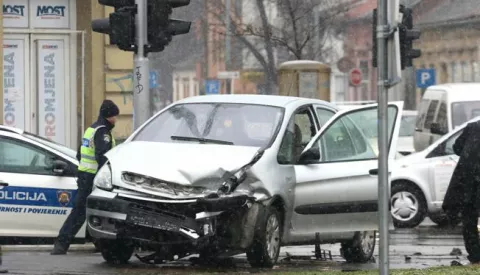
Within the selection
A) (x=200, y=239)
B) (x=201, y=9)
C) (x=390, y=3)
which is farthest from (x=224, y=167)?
(x=201, y=9)

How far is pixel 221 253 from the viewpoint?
11789mm

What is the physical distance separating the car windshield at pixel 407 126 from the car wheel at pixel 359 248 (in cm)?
1934

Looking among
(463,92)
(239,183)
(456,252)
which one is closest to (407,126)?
(463,92)

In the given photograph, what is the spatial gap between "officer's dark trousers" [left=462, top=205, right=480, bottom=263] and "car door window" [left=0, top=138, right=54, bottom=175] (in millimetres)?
4461

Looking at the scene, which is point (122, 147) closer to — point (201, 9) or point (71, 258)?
point (71, 258)

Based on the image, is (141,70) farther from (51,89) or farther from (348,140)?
(51,89)

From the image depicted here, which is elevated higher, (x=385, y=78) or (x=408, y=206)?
(x=385, y=78)

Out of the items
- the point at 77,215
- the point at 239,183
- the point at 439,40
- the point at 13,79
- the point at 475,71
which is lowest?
the point at 77,215

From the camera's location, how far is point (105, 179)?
11.8 metres

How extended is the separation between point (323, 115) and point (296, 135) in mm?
1014

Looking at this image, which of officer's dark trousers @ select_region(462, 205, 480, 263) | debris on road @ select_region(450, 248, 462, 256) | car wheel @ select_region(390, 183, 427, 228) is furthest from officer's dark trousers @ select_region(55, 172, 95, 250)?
car wheel @ select_region(390, 183, 427, 228)

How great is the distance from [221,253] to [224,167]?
2.58 feet

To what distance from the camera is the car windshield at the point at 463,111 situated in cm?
2403

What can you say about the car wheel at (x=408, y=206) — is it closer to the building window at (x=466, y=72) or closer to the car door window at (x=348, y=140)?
the car door window at (x=348, y=140)
